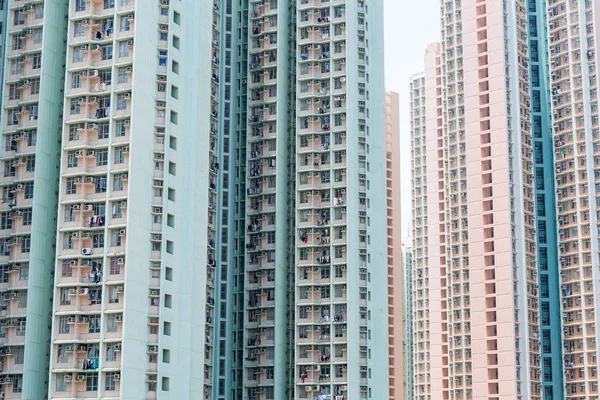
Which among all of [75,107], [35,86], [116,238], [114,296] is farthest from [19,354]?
[35,86]

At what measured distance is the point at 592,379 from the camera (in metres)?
95.2

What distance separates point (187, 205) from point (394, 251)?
184 feet

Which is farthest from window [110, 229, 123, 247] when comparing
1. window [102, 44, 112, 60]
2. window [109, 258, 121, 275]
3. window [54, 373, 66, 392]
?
window [102, 44, 112, 60]

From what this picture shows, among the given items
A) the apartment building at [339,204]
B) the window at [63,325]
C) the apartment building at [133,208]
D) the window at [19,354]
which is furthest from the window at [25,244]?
A: the apartment building at [339,204]

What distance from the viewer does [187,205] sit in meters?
68.4

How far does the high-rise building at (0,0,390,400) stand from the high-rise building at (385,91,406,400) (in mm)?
32334

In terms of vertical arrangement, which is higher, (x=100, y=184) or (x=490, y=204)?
(x=490, y=204)

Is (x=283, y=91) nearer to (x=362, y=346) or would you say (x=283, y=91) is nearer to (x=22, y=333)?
(x=362, y=346)

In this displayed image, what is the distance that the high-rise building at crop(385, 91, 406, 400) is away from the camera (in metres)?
118

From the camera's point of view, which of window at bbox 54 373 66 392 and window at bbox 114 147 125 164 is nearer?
window at bbox 54 373 66 392

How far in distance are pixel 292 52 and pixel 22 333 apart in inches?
1467

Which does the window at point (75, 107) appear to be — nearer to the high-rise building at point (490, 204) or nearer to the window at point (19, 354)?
the window at point (19, 354)

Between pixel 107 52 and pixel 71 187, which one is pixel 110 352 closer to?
pixel 71 187

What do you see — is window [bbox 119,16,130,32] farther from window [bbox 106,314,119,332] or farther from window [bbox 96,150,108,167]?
window [bbox 106,314,119,332]
